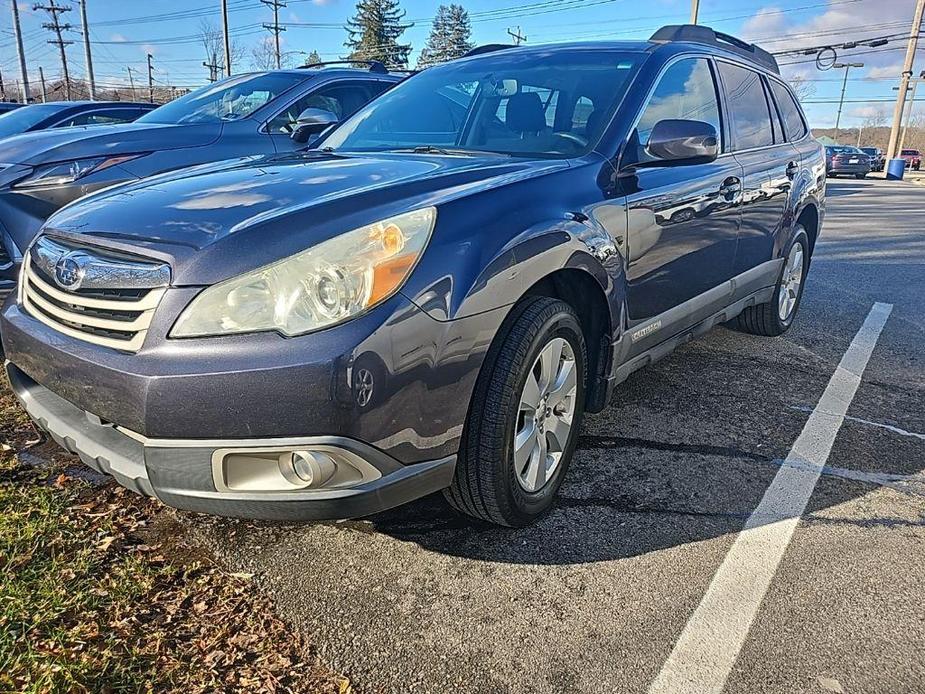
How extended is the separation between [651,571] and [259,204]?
1.69 metres

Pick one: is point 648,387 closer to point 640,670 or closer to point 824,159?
point 640,670

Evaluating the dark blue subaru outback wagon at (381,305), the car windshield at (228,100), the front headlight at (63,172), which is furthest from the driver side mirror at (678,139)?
the car windshield at (228,100)

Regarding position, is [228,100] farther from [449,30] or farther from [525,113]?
[449,30]

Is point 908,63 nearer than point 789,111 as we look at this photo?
No

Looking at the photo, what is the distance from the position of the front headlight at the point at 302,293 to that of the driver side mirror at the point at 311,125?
2.62 m

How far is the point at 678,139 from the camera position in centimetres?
289

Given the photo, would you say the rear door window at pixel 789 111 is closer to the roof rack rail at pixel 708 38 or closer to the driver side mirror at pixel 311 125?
the roof rack rail at pixel 708 38

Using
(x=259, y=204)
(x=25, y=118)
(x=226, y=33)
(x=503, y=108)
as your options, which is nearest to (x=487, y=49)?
(x=503, y=108)

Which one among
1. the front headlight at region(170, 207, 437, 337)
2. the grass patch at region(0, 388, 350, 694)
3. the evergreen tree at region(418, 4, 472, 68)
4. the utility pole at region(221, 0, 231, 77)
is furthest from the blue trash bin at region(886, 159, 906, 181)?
the evergreen tree at region(418, 4, 472, 68)

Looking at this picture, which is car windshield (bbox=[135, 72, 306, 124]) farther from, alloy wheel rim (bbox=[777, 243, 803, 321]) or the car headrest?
alloy wheel rim (bbox=[777, 243, 803, 321])

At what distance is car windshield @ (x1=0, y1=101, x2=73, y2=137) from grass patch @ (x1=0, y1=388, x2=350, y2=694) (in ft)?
17.9

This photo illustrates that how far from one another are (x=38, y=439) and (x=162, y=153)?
242 centimetres

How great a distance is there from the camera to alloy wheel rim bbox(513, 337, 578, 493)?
2406 mm

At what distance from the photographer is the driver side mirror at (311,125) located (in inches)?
169
